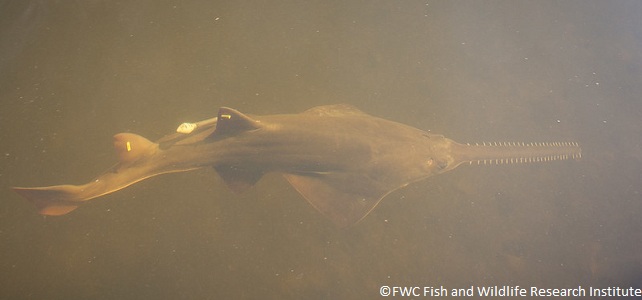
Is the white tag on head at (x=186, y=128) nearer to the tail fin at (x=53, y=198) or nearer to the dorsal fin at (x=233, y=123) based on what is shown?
the dorsal fin at (x=233, y=123)

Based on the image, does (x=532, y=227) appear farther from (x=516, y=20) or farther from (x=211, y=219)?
(x=211, y=219)

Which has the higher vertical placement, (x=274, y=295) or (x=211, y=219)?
(x=211, y=219)

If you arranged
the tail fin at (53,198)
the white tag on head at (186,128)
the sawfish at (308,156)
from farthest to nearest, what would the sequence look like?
the white tag on head at (186,128) < the sawfish at (308,156) < the tail fin at (53,198)

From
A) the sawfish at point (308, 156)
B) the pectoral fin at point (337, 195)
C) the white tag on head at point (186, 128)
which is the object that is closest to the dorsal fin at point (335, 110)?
the sawfish at point (308, 156)

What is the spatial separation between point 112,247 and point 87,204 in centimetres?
41

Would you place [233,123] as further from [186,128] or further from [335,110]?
[335,110]

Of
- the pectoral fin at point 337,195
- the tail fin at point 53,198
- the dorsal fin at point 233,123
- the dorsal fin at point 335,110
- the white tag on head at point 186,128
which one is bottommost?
the pectoral fin at point 337,195

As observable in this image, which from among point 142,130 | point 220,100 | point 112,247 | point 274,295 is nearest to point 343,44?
point 220,100

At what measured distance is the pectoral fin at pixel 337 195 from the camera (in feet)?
9.73

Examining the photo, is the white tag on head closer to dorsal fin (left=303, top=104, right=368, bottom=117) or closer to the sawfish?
the sawfish

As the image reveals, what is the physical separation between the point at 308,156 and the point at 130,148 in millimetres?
1343

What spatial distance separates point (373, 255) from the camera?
3.02m

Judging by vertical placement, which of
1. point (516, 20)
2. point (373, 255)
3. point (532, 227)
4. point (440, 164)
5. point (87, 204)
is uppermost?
point (516, 20)

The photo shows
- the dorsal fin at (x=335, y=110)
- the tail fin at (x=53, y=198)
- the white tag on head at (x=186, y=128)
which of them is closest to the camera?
the tail fin at (x=53, y=198)
